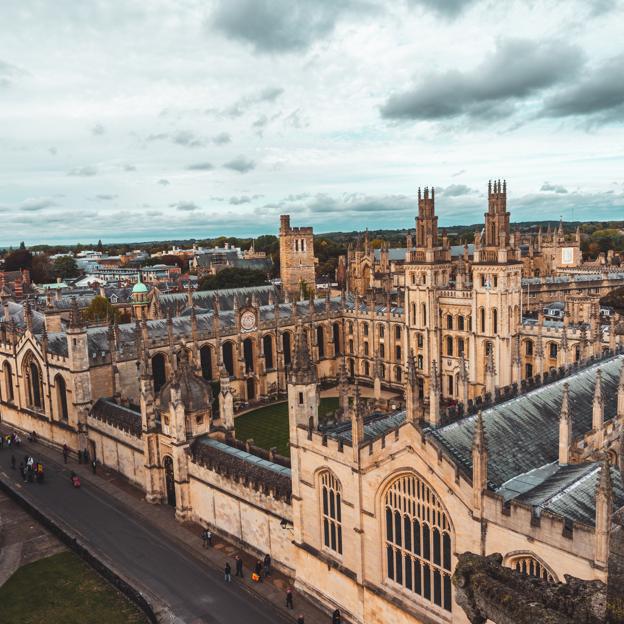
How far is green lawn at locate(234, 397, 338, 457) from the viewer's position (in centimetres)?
4009

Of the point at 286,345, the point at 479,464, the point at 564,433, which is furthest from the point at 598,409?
the point at 286,345

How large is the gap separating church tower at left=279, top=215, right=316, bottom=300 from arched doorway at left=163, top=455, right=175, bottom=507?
151 feet

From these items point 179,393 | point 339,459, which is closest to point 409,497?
point 339,459

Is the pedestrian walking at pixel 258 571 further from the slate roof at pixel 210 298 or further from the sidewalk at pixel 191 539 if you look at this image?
the slate roof at pixel 210 298

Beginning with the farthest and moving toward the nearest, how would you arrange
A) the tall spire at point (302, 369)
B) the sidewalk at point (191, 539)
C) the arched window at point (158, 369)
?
the arched window at point (158, 369) → the sidewalk at point (191, 539) → the tall spire at point (302, 369)

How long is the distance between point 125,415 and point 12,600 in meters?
12.4

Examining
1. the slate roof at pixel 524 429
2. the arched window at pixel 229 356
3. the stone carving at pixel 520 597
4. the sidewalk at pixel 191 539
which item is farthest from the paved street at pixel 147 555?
the arched window at pixel 229 356

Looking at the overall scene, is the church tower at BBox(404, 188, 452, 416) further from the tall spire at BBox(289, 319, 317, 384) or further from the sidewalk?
the tall spire at BBox(289, 319, 317, 384)

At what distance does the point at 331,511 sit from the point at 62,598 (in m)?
11.7

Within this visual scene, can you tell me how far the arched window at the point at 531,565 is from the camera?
49.5ft

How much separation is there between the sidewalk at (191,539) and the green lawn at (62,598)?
4.00 m

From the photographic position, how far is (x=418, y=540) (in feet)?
61.7

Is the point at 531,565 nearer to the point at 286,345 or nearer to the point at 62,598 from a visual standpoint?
the point at 62,598

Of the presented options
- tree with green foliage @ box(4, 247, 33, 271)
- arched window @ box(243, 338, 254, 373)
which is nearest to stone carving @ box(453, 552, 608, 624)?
arched window @ box(243, 338, 254, 373)
